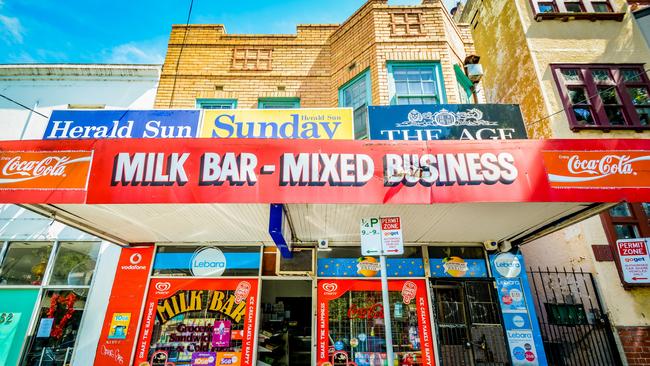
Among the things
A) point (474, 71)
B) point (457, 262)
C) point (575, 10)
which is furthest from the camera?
point (575, 10)

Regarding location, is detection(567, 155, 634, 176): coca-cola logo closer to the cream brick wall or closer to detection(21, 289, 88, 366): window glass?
the cream brick wall

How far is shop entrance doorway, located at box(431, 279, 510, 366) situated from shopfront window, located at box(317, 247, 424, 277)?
52 centimetres

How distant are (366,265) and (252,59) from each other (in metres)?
6.95

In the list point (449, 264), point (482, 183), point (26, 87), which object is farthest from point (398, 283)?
point (26, 87)

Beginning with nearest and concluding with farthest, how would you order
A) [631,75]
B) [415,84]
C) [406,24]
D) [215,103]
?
[415,84] → [631,75] → [406,24] → [215,103]

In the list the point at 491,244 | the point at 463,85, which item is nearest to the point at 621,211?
the point at 491,244

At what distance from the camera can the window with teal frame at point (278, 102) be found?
31.5 ft

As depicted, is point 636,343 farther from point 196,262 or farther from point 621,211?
point 196,262

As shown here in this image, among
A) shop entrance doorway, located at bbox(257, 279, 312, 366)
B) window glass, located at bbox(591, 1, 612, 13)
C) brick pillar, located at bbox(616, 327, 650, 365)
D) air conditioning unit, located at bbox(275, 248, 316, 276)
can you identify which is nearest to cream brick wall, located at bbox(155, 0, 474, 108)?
window glass, located at bbox(591, 1, 612, 13)

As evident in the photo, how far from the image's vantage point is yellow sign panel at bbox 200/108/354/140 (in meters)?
6.82

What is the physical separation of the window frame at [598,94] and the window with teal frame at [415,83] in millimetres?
3116

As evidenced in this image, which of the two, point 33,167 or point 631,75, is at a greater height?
point 631,75

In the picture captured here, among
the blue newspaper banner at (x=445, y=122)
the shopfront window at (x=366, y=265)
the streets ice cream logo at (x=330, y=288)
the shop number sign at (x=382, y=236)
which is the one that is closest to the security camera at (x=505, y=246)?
the shopfront window at (x=366, y=265)

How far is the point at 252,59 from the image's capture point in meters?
10.1
